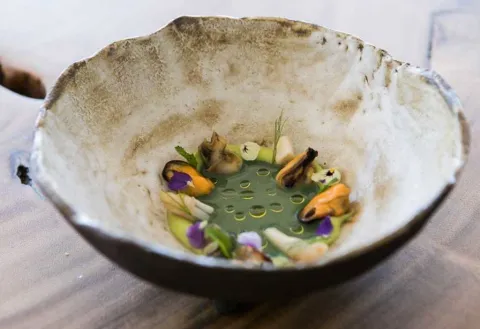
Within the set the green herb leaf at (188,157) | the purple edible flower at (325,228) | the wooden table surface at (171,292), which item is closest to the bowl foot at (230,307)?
the wooden table surface at (171,292)

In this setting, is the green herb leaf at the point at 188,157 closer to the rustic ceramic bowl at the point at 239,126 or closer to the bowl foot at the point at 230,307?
the rustic ceramic bowl at the point at 239,126

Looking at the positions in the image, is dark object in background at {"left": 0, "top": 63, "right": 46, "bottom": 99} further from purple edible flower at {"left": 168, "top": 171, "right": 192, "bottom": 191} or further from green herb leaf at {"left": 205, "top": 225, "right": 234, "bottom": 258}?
green herb leaf at {"left": 205, "top": 225, "right": 234, "bottom": 258}

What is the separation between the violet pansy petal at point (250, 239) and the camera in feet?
1.93

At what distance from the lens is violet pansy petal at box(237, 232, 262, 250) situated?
1.93 ft

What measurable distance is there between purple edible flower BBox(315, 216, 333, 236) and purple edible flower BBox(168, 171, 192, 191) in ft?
0.53

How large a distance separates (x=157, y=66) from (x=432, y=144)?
1.13ft

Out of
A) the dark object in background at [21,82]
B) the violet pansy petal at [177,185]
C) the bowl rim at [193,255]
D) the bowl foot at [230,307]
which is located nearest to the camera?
the bowl rim at [193,255]

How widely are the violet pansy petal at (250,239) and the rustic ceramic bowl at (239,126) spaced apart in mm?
76

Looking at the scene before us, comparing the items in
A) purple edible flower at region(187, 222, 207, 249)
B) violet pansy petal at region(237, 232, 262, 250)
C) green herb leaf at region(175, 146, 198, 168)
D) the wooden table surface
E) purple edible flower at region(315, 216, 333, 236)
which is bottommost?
the wooden table surface

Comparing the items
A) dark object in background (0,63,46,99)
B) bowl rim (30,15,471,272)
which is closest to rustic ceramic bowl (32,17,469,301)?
bowl rim (30,15,471,272)

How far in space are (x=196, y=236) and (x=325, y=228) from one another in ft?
0.45

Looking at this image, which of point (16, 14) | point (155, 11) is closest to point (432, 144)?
point (155, 11)

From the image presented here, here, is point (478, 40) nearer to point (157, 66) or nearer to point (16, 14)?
point (157, 66)

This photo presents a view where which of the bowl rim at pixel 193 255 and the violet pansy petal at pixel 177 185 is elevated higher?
the bowl rim at pixel 193 255
